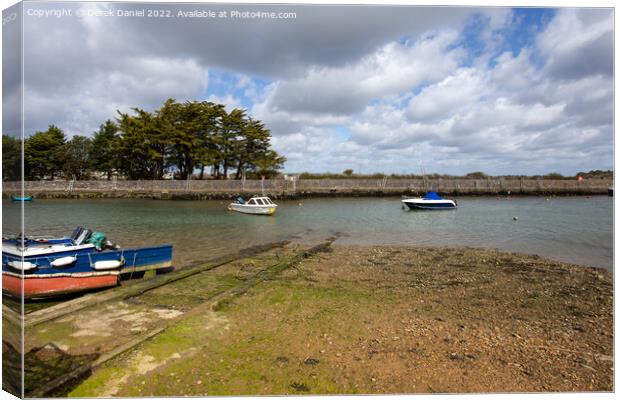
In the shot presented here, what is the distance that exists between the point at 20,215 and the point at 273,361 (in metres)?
2.70

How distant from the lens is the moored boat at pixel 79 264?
6372 mm

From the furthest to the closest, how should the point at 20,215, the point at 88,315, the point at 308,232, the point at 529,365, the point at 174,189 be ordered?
the point at 174,189 → the point at 308,232 → the point at 88,315 → the point at 529,365 → the point at 20,215

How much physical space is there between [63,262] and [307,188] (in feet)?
124

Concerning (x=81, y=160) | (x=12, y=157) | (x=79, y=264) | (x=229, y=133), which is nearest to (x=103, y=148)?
(x=81, y=160)

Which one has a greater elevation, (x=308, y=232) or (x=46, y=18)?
(x=46, y=18)

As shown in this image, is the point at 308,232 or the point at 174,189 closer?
the point at 308,232

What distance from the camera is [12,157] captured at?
2.99 meters

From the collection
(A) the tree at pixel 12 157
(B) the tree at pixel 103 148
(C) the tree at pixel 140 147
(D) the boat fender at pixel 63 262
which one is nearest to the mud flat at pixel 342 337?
(A) the tree at pixel 12 157

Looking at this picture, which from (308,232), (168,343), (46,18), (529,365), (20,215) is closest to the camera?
(20,215)

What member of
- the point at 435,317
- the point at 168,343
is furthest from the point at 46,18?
the point at 435,317

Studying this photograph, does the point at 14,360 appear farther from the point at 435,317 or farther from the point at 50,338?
the point at 435,317

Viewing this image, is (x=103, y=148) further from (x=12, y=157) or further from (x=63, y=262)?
(x=12, y=157)

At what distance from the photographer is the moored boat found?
6.37m

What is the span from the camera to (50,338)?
4.23 meters
